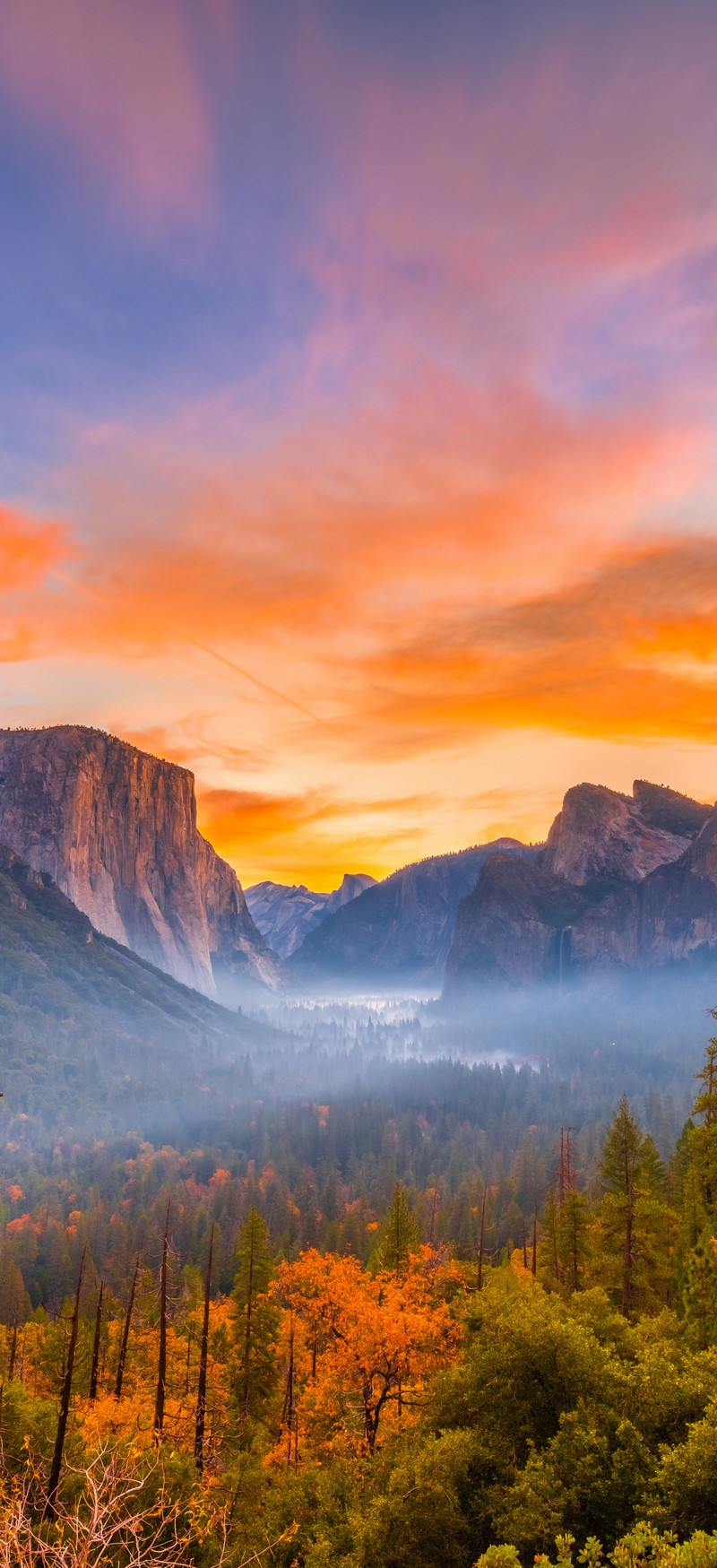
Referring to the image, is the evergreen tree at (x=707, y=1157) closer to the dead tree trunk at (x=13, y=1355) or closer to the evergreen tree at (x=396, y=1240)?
the evergreen tree at (x=396, y=1240)

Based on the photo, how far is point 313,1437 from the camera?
3562 centimetres

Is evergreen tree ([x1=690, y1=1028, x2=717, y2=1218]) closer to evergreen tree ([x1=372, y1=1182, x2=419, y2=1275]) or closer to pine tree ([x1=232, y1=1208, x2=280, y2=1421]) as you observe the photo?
evergreen tree ([x1=372, y1=1182, x2=419, y2=1275])

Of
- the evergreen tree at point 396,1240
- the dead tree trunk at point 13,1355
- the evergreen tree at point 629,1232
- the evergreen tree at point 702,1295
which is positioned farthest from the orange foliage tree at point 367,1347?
the dead tree trunk at point 13,1355

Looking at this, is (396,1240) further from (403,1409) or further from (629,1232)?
(403,1409)

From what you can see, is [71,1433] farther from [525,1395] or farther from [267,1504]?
[525,1395]

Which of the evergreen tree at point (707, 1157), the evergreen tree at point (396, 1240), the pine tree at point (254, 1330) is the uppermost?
the evergreen tree at point (707, 1157)

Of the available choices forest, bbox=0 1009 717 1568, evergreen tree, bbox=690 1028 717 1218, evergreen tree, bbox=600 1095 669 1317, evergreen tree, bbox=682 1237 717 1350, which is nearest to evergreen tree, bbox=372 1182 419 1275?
forest, bbox=0 1009 717 1568

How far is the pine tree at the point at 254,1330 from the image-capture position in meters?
51.3

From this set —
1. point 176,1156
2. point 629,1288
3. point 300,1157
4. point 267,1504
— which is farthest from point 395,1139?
point 267,1504

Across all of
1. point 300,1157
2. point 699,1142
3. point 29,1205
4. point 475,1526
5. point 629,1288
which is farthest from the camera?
point 300,1157

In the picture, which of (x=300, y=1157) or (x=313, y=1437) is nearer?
(x=313, y=1437)

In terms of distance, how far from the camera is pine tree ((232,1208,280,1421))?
51344mm

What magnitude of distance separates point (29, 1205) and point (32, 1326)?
89.9 meters

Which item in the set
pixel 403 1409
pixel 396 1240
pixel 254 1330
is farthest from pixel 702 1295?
pixel 254 1330
